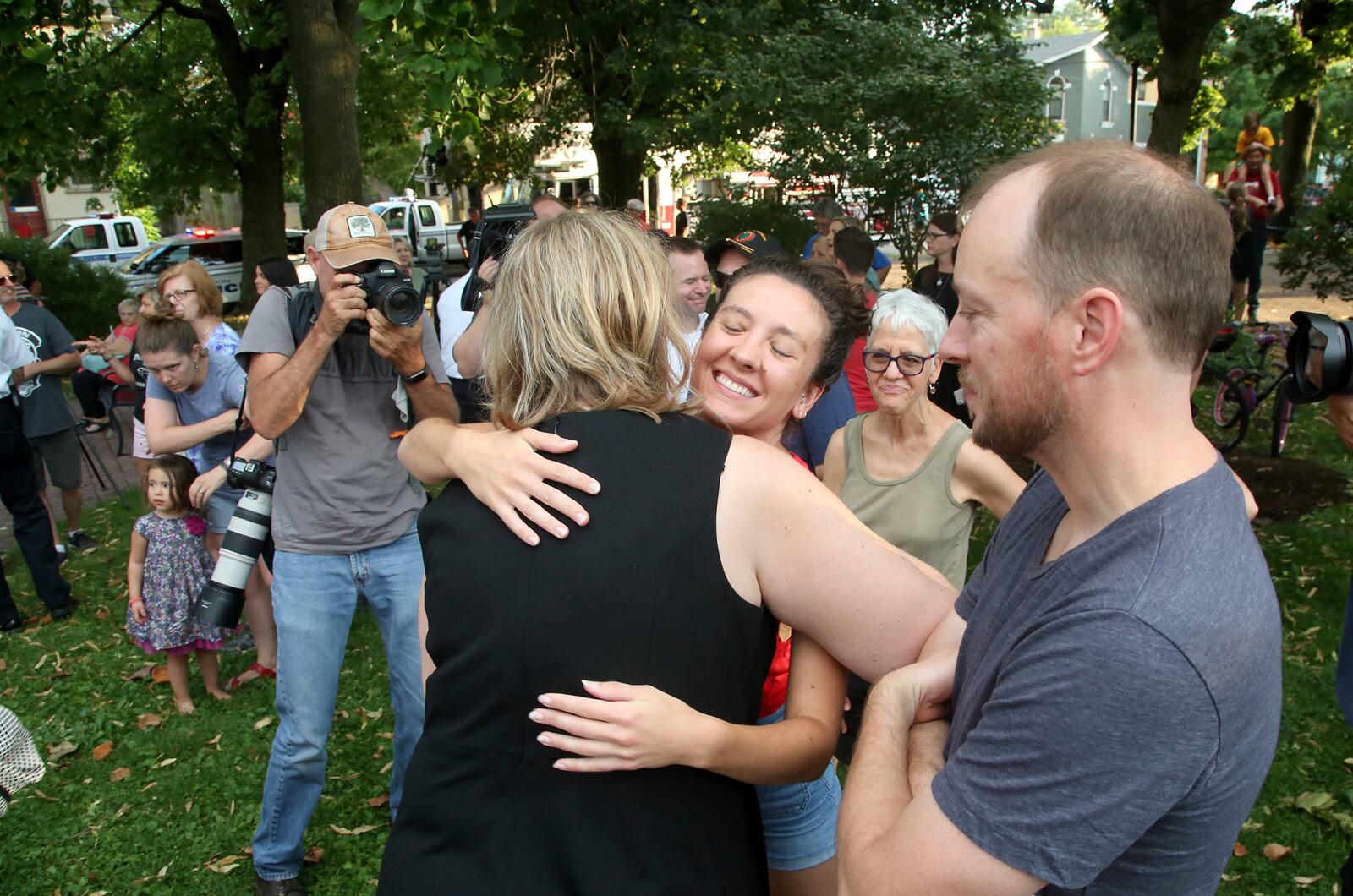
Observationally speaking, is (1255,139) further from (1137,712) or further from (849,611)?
(1137,712)

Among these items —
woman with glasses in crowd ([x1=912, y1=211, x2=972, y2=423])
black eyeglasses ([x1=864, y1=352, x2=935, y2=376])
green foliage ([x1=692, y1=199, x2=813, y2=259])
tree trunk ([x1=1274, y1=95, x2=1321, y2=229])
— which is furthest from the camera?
tree trunk ([x1=1274, y1=95, x2=1321, y2=229])

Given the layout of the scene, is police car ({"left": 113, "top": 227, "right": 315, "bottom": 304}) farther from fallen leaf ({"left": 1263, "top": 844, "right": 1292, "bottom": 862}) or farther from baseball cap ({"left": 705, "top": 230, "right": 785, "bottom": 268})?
fallen leaf ({"left": 1263, "top": 844, "right": 1292, "bottom": 862})

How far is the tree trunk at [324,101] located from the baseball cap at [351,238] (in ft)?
23.2

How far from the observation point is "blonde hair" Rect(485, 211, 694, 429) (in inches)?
64.0

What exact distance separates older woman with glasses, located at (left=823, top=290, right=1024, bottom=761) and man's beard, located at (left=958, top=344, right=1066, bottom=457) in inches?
73.7

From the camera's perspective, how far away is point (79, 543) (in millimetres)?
7781

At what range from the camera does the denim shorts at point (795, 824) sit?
7.12 ft

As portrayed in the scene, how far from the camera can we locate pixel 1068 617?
1168mm

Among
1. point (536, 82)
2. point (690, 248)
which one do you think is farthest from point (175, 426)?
point (536, 82)

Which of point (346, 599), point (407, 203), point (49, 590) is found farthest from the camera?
point (407, 203)

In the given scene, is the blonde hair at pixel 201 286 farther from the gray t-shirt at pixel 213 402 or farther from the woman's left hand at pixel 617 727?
the woman's left hand at pixel 617 727

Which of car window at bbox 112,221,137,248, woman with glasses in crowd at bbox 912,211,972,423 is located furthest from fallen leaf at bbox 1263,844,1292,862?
car window at bbox 112,221,137,248

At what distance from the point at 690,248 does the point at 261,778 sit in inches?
124

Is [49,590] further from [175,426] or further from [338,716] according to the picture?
[338,716]
